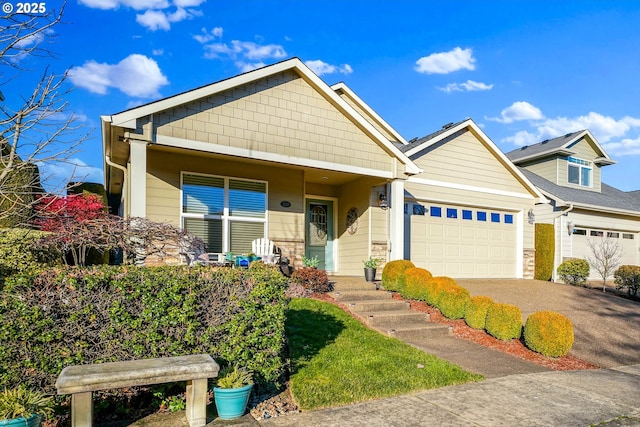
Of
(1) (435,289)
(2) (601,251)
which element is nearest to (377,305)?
(1) (435,289)

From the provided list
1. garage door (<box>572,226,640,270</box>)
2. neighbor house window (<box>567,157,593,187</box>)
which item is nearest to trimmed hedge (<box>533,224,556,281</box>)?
garage door (<box>572,226,640,270</box>)

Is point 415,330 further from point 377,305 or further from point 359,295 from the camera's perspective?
point 359,295

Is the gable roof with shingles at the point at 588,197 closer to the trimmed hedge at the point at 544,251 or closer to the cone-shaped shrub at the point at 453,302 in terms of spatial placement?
the trimmed hedge at the point at 544,251

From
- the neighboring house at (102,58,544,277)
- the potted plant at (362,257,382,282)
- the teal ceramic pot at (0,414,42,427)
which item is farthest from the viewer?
the potted plant at (362,257,382,282)

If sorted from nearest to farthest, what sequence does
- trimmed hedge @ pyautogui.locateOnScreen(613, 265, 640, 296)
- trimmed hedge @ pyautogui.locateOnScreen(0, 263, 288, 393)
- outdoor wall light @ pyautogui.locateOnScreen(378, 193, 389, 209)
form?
trimmed hedge @ pyautogui.locateOnScreen(0, 263, 288, 393)
outdoor wall light @ pyautogui.locateOnScreen(378, 193, 389, 209)
trimmed hedge @ pyautogui.locateOnScreen(613, 265, 640, 296)

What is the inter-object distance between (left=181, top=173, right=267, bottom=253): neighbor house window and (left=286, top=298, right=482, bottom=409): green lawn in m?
2.93

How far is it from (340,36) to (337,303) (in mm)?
9818

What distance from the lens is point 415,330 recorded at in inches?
302

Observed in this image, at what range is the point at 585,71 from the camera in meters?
14.8

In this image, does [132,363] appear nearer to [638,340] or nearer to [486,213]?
[638,340]

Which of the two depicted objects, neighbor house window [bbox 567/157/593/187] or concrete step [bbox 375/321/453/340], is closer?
concrete step [bbox 375/321/453/340]

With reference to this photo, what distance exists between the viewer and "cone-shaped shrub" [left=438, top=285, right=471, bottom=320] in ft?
27.5

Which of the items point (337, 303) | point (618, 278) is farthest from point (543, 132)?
point (337, 303)

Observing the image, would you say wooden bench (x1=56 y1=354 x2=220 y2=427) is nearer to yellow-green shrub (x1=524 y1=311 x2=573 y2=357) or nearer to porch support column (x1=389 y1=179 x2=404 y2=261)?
yellow-green shrub (x1=524 y1=311 x2=573 y2=357)
